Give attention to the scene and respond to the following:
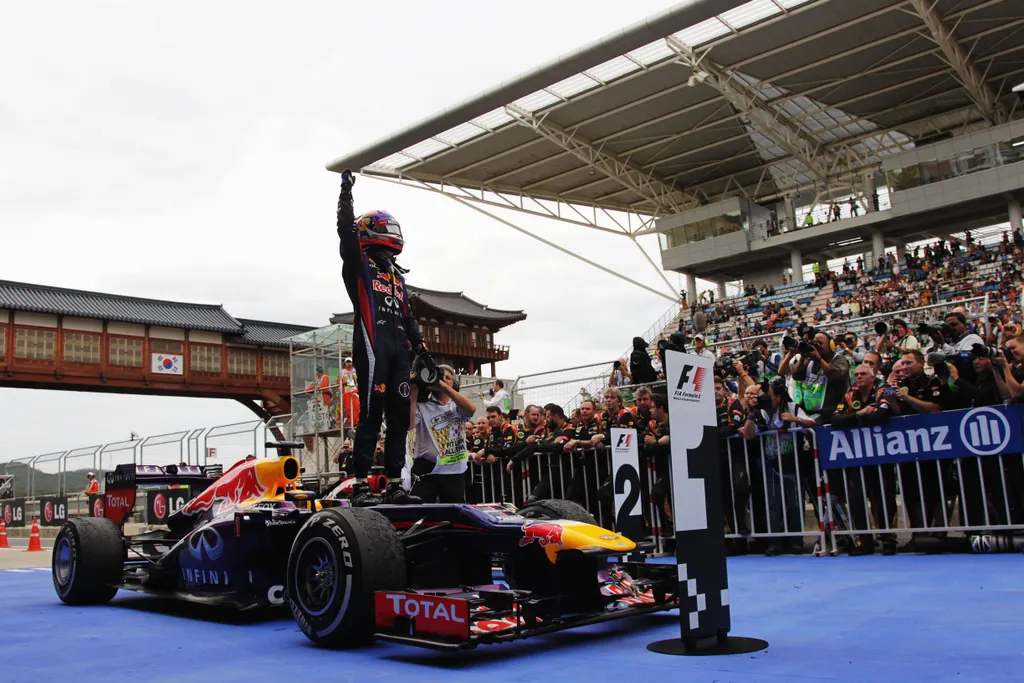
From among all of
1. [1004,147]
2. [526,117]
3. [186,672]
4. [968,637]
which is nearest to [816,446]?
[968,637]

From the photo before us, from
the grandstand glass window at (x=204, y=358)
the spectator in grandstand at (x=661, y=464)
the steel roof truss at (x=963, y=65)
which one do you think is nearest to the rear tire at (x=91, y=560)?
the spectator in grandstand at (x=661, y=464)

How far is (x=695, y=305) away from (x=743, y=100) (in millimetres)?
12728

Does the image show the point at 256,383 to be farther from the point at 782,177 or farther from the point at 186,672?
the point at 186,672

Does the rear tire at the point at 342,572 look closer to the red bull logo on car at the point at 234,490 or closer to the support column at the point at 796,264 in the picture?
the red bull logo on car at the point at 234,490

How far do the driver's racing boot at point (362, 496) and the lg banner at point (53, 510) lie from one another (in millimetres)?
18918

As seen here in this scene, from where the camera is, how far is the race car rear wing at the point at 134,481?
761cm

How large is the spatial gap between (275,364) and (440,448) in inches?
1601

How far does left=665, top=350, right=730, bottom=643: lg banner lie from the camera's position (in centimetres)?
422

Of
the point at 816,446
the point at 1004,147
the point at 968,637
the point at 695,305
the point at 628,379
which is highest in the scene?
the point at 1004,147

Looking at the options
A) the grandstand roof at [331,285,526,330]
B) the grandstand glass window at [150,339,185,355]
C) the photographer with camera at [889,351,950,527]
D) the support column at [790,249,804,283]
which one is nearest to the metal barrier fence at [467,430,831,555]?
the photographer with camera at [889,351,950,527]

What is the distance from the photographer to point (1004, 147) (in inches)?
1367

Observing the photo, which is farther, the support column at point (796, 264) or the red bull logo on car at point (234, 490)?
the support column at point (796, 264)

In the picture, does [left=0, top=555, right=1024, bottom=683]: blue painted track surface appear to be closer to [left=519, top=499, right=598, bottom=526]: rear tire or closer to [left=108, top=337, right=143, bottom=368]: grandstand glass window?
[left=519, top=499, right=598, bottom=526]: rear tire

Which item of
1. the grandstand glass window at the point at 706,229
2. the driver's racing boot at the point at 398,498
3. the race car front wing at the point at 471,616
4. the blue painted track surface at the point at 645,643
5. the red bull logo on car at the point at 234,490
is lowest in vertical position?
the blue painted track surface at the point at 645,643
